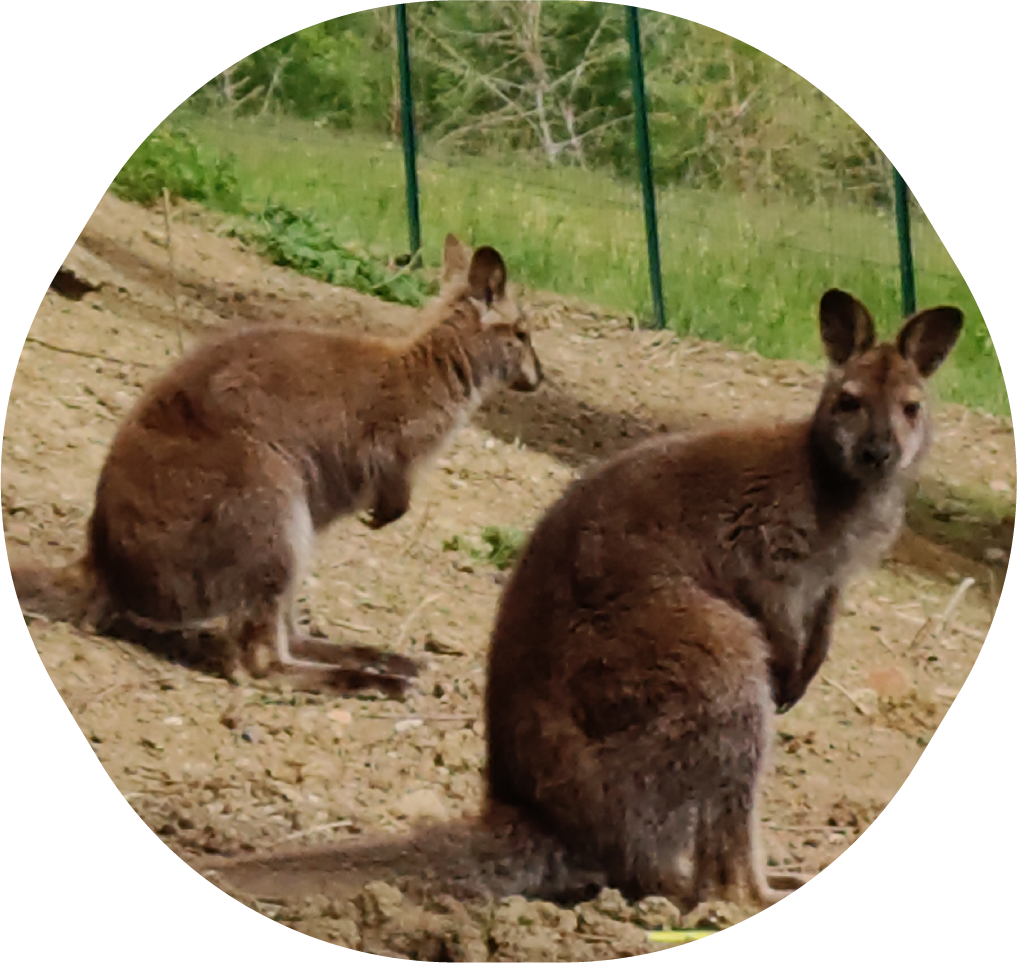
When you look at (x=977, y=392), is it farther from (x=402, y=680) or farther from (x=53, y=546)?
(x=53, y=546)

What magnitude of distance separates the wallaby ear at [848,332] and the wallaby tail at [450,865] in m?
1.26

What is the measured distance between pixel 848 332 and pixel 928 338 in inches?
7.0

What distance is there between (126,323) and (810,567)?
1.65m

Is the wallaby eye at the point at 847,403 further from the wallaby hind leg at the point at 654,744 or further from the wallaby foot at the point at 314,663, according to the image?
the wallaby foot at the point at 314,663

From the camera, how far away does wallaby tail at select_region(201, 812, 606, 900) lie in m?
3.24

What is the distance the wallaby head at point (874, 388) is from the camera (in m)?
3.21

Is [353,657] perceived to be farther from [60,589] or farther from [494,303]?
[494,303]

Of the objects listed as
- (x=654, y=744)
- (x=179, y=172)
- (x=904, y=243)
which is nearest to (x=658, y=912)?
(x=654, y=744)

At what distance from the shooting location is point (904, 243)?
331 centimetres

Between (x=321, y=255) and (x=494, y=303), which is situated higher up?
(x=321, y=255)

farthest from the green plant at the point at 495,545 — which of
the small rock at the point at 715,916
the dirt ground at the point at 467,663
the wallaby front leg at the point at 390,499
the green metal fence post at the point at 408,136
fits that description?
the small rock at the point at 715,916

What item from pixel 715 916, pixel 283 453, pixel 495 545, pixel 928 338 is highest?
pixel 928 338

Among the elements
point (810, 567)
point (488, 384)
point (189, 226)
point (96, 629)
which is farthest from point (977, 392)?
point (96, 629)

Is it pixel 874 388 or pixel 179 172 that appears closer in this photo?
pixel 874 388
